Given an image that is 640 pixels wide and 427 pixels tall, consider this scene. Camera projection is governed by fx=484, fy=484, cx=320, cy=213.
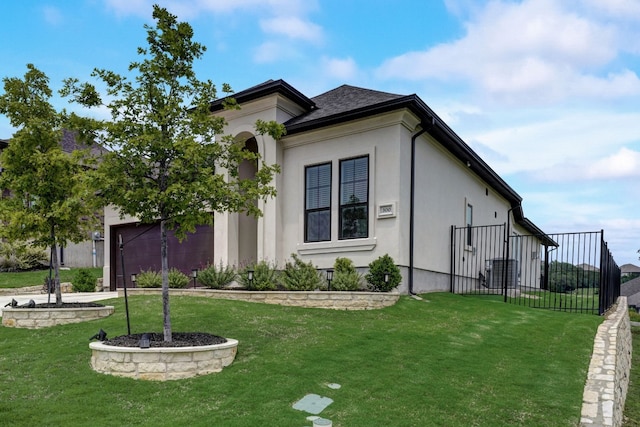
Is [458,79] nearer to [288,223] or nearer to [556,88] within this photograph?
[556,88]

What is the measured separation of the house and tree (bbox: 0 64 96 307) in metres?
1.60

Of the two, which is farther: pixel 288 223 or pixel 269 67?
pixel 269 67

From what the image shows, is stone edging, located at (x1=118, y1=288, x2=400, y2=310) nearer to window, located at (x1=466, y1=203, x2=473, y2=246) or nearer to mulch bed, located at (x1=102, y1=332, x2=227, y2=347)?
mulch bed, located at (x1=102, y1=332, x2=227, y2=347)

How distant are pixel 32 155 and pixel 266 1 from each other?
570 centimetres

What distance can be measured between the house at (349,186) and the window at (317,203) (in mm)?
27

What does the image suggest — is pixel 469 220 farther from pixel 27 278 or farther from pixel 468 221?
pixel 27 278

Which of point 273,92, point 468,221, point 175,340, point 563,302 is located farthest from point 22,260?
point 563,302

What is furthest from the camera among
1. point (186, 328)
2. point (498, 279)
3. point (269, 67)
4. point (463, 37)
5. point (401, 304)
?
point (498, 279)

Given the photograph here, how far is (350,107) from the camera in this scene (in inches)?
497

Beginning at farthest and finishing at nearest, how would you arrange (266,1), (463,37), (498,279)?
(498,279) < (463,37) < (266,1)

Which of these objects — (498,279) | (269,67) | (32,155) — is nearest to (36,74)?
(32,155)

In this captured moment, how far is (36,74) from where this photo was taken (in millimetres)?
10391

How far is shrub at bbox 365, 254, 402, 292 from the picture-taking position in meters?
11.1

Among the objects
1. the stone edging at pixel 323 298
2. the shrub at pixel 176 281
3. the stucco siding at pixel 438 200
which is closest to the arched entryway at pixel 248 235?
the shrub at pixel 176 281
